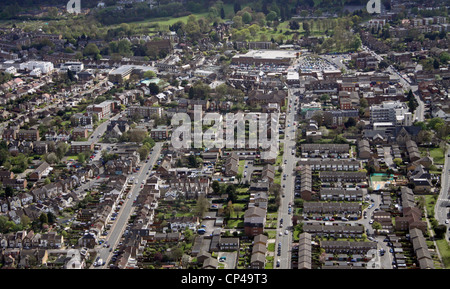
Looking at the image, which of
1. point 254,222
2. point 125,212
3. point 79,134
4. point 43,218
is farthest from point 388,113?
point 43,218

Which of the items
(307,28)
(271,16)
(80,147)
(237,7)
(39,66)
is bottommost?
(80,147)

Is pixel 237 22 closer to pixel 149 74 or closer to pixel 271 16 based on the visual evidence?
pixel 271 16

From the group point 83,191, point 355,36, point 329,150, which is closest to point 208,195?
point 83,191

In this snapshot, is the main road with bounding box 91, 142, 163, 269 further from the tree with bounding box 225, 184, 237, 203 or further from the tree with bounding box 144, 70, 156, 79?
the tree with bounding box 144, 70, 156, 79

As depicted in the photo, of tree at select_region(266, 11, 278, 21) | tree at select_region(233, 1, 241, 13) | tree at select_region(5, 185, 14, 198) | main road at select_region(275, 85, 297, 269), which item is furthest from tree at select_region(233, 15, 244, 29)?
tree at select_region(5, 185, 14, 198)

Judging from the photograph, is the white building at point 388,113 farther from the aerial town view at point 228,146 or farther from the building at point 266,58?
the building at point 266,58

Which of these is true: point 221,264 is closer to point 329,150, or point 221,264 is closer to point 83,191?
point 83,191

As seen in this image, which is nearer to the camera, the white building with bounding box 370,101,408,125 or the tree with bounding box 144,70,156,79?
the white building with bounding box 370,101,408,125
